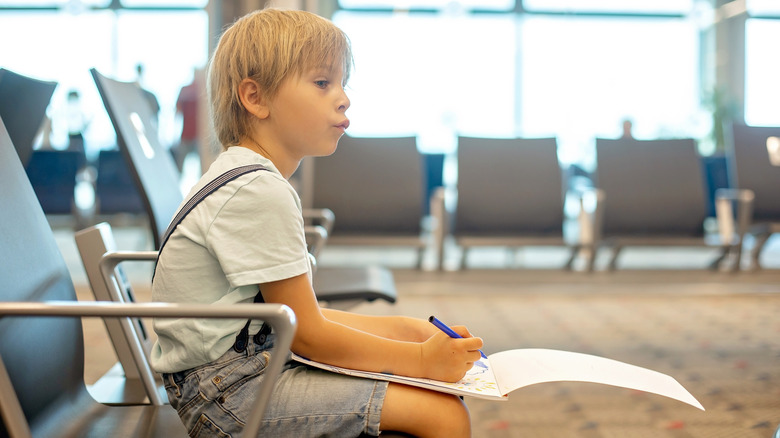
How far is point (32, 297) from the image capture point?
39.1 inches

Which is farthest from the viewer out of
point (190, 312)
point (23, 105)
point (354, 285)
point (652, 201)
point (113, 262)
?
point (652, 201)

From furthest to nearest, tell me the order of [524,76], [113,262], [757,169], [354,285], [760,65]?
[760,65] → [524,76] → [757,169] → [354,285] → [113,262]

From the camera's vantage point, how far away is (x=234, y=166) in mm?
930

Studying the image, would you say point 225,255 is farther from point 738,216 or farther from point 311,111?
point 738,216

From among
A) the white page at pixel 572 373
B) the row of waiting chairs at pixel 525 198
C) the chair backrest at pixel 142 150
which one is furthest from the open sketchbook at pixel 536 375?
the row of waiting chairs at pixel 525 198

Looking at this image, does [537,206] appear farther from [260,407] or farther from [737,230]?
[260,407]

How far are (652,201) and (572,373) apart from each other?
2973 mm

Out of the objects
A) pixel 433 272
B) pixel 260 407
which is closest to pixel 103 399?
pixel 260 407

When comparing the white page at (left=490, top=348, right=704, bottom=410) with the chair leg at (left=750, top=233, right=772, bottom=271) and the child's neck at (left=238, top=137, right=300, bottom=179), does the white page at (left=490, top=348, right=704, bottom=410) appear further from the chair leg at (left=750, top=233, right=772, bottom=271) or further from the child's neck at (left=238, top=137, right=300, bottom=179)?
the chair leg at (left=750, top=233, right=772, bottom=271)

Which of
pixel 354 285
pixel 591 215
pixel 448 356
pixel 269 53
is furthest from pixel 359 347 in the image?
pixel 591 215

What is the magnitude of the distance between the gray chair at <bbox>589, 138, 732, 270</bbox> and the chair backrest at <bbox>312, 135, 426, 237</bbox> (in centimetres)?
106

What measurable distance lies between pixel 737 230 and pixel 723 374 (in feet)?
5.54

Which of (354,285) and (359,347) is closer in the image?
(359,347)

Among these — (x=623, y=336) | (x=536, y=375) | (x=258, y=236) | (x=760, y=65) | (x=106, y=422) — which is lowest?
(x=623, y=336)
